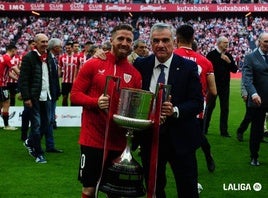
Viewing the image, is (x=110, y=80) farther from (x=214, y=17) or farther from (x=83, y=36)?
(x=214, y=17)

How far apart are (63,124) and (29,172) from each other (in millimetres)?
5493

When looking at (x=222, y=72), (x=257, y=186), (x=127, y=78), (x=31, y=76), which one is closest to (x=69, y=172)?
(x=31, y=76)

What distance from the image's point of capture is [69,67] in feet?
46.7

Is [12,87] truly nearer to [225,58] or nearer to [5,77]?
[5,77]

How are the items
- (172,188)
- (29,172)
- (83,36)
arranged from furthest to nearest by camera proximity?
1. (83,36)
2. (29,172)
3. (172,188)

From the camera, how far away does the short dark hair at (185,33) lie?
646 centimetres

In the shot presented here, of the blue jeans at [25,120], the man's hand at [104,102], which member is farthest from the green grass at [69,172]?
the man's hand at [104,102]

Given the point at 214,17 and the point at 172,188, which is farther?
the point at 214,17

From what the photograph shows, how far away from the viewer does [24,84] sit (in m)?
8.20

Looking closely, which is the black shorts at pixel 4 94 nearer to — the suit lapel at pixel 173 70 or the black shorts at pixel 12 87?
the black shorts at pixel 12 87

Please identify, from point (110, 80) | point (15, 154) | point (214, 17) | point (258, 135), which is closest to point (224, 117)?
point (258, 135)

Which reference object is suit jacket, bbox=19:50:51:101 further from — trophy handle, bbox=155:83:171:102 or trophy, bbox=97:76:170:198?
trophy handle, bbox=155:83:171:102

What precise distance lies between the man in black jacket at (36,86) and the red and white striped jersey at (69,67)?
5.25 m

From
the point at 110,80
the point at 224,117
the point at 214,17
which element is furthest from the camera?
the point at 214,17
